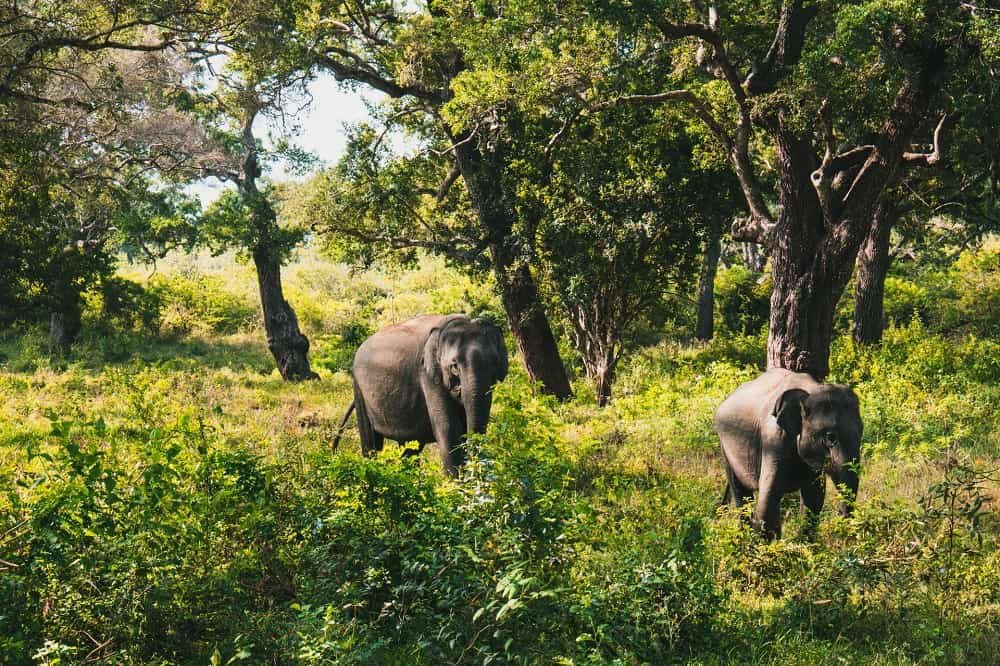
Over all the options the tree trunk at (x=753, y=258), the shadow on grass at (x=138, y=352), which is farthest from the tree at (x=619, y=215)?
the tree trunk at (x=753, y=258)

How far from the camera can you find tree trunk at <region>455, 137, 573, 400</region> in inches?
699

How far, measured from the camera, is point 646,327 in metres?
24.2

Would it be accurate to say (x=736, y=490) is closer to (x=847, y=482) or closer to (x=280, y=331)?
(x=847, y=482)

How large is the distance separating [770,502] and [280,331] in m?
14.7

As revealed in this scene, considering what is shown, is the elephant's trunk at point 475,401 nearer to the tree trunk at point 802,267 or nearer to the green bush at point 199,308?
the tree trunk at point 802,267

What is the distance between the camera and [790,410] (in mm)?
8820

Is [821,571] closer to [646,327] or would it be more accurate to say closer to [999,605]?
[999,605]

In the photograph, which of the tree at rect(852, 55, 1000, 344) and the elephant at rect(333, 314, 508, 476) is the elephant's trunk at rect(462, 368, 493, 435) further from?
the tree at rect(852, 55, 1000, 344)

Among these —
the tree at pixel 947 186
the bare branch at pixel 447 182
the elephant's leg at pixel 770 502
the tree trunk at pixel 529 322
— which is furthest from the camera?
the bare branch at pixel 447 182

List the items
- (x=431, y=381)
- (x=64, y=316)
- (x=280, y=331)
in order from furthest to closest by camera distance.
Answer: (x=64, y=316), (x=280, y=331), (x=431, y=381)

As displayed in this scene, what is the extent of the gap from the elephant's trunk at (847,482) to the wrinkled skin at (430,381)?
357 centimetres

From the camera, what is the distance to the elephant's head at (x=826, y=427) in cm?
855

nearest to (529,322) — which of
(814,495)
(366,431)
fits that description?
(366,431)

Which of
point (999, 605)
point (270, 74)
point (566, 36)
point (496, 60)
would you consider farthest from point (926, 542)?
point (270, 74)
